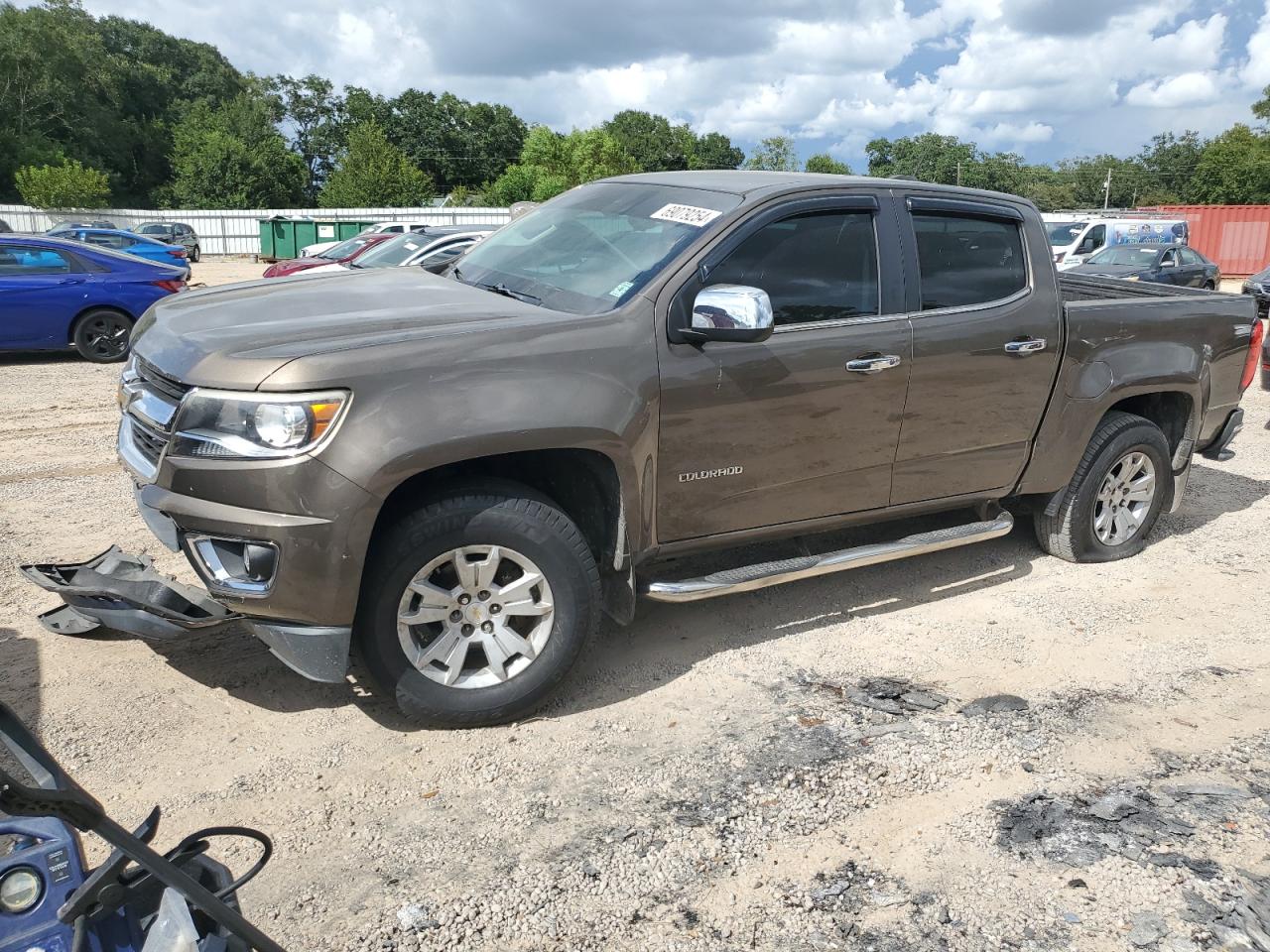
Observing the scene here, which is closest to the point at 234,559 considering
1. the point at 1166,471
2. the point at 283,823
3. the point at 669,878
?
the point at 283,823

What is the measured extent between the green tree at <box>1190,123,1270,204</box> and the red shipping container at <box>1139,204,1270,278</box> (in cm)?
3655

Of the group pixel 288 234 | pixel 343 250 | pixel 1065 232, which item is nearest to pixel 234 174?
pixel 288 234

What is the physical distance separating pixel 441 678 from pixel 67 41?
3458 inches

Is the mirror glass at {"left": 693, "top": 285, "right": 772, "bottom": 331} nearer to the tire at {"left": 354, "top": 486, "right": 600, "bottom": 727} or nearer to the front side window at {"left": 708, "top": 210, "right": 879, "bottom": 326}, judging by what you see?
the front side window at {"left": 708, "top": 210, "right": 879, "bottom": 326}

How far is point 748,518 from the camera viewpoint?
423 centimetres

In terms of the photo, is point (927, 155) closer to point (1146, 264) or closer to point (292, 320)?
point (1146, 264)

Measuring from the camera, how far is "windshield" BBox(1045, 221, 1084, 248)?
21.8 meters

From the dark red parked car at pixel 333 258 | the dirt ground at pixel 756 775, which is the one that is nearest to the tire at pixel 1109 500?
the dirt ground at pixel 756 775

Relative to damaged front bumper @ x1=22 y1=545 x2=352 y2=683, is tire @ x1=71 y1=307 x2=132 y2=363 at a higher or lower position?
Result: higher

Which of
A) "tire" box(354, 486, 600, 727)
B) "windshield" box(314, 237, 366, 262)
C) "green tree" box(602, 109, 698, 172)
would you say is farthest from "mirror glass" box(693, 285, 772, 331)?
"green tree" box(602, 109, 698, 172)

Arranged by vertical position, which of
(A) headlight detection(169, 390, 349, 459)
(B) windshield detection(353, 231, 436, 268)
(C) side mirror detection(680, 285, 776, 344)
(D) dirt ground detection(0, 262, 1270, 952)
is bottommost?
(D) dirt ground detection(0, 262, 1270, 952)

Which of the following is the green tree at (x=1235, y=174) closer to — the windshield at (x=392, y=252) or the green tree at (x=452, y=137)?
the green tree at (x=452, y=137)

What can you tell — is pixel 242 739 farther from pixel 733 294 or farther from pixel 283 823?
pixel 733 294

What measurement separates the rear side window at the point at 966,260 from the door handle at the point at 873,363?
37 cm
